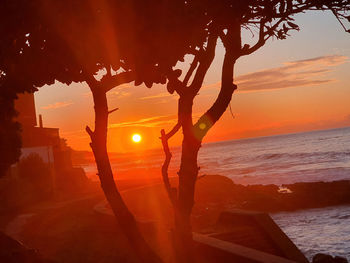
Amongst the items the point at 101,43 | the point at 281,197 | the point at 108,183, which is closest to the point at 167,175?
the point at 108,183

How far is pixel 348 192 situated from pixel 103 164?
96.8 feet

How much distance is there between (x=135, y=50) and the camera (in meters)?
5.93

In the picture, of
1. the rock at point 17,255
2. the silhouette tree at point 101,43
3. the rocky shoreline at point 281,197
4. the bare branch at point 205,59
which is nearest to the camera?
the silhouette tree at point 101,43

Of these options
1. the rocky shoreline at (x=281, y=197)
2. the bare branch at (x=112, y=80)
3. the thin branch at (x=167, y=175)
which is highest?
the bare branch at (x=112, y=80)

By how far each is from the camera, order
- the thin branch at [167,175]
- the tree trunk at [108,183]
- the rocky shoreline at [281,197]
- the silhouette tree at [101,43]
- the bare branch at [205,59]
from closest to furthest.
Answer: the silhouette tree at [101,43] < the tree trunk at [108,183] < the bare branch at [205,59] < the thin branch at [167,175] < the rocky shoreline at [281,197]

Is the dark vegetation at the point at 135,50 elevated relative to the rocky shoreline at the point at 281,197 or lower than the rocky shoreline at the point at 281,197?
elevated

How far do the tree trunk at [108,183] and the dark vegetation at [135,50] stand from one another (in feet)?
0.05

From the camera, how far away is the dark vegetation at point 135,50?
5.76 metres

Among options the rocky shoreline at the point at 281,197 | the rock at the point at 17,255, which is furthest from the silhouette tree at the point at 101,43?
the rocky shoreline at the point at 281,197

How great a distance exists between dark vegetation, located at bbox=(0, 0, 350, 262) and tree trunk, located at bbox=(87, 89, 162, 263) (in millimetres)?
15

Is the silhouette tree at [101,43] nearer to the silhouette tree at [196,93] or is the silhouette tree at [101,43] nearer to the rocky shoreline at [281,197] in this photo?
the silhouette tree at [196,93]

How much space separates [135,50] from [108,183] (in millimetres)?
2127

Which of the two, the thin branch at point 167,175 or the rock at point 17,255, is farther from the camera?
the rock at point 17,255

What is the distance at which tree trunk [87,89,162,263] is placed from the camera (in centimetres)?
695
